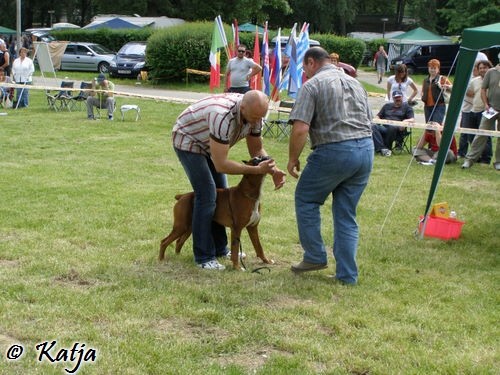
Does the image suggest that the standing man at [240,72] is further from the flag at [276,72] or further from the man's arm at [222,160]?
the man's arm at [222,160]

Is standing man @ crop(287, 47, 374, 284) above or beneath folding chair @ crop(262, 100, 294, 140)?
above

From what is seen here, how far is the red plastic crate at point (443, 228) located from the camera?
6984mm

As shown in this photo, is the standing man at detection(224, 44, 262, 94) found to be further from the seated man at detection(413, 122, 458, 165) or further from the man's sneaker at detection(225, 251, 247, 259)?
the man's sneaker at detection(225, 251, 247, 259)

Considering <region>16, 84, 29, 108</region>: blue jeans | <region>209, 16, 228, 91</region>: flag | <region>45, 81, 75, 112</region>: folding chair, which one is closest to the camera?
<region>209, 16, 228, 91</region>: flag

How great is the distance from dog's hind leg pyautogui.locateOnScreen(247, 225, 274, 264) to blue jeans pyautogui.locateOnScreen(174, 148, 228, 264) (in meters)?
0.32

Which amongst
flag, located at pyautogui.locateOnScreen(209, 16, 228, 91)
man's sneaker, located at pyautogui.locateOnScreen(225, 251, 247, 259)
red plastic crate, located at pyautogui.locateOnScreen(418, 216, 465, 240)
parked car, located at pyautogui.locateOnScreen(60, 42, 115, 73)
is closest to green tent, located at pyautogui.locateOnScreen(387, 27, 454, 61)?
parked car, located at pyautogui.locateOnScreen(60, 42, 115, 73)

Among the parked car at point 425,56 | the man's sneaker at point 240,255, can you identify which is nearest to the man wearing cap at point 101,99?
the man's sneaker at point 240,255

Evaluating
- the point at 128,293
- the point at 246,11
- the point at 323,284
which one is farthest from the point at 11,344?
the point at 246,11

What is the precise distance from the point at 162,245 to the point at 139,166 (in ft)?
15.5

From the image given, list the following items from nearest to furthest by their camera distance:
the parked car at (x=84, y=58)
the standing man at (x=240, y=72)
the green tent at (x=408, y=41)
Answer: the standing man at (x=240, y=72)
the parked car at (x=84, y=58)
the green tent at (x=408, y=41)

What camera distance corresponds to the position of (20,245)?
608 cm

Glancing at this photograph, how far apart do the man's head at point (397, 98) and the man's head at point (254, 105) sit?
809cm

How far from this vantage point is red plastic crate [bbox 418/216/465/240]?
698 centimetres

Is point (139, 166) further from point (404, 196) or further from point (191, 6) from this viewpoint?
point (191, 6)
